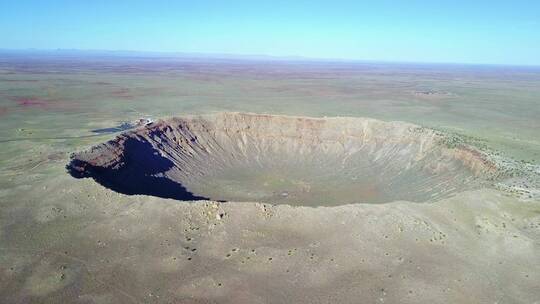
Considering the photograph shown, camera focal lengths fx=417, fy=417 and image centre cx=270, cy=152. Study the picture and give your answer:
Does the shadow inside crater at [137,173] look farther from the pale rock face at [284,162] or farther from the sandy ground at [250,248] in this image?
the sandy ground at [250,248]

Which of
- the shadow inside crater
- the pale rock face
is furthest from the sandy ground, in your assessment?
the pale rock face

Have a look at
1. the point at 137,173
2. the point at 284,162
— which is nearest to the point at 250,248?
the point at 137,173

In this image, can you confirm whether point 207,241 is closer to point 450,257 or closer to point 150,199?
point 150,199

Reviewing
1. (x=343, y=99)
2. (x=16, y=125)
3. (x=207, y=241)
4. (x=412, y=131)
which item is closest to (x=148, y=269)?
(x=207, y=241)

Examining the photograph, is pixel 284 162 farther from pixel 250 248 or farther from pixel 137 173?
pixel 250 248

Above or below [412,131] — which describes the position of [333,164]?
below

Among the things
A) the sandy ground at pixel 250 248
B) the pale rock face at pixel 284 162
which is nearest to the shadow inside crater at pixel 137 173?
the pale rock face at pixel 284 162
